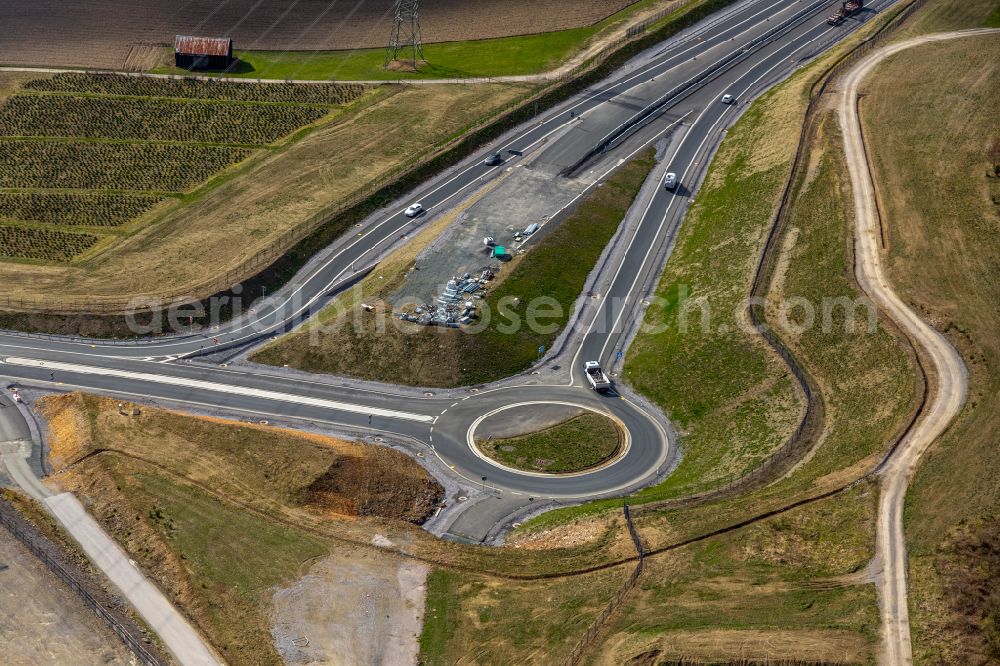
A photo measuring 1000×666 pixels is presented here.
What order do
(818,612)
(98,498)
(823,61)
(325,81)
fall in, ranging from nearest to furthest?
(818,612) → (98,498) → (823,61) → (325,81)

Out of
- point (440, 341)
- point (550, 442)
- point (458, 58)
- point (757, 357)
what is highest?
point (458, 58)

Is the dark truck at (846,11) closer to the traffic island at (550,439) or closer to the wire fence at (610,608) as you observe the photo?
the traffic island at (550,439)

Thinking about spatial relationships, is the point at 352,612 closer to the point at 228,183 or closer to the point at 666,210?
the point at 666,210

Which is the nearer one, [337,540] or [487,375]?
[337,540]

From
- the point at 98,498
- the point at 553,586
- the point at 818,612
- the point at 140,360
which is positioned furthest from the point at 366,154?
the point at 818,612

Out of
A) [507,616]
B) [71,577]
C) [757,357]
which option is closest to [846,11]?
[757,357]

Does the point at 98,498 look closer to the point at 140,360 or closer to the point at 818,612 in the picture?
the point at 140,360
